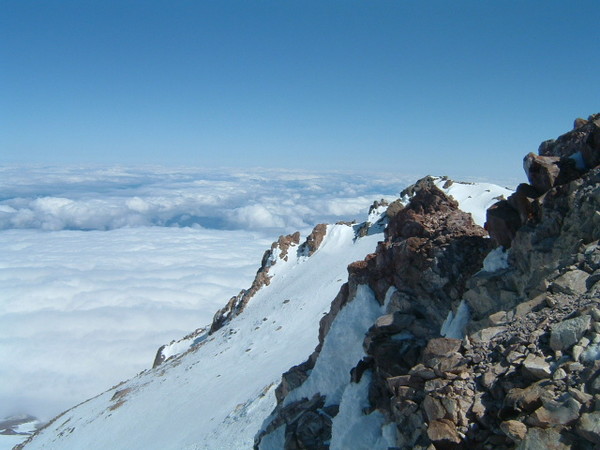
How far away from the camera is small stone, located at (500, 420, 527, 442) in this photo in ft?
21.4

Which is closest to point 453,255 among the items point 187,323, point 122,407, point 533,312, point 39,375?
point 533,312

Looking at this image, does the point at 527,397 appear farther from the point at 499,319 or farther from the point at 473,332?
the point at 473,332

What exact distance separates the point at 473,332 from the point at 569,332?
3779mm

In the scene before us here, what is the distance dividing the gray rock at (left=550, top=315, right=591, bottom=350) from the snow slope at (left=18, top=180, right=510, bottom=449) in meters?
4.88

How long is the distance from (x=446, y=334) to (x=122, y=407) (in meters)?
37.7

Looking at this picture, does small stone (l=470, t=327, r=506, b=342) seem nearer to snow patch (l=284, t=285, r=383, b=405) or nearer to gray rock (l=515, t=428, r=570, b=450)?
gray rock (l=515, t=428, r=570, b=450)

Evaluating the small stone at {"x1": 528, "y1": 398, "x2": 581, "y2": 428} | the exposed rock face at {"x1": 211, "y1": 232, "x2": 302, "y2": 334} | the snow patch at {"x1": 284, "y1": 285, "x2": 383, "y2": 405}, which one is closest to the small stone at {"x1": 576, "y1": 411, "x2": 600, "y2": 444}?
the small stone at {"x1": 528, "y1": 398, "x2": 581, "y2": 428}

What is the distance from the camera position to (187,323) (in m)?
180

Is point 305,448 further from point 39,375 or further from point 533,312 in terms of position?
point 39,375

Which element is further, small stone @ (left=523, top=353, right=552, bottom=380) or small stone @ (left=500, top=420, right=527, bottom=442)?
small stone @ (left=523, top=353, right=552, bottom=380)

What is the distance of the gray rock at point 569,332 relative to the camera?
295 inches

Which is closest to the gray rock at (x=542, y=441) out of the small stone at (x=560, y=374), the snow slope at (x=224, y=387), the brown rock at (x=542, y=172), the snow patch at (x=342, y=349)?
the small stone at (x=560, y=374)

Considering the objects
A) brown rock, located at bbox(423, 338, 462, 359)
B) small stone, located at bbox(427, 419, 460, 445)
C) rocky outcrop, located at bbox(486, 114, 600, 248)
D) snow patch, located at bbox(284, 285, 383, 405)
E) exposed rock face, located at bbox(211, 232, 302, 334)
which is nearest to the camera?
small stone, located at bbox(427, 419, 460, 445)

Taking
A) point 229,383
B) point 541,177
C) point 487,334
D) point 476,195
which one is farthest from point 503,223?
point 476,195
